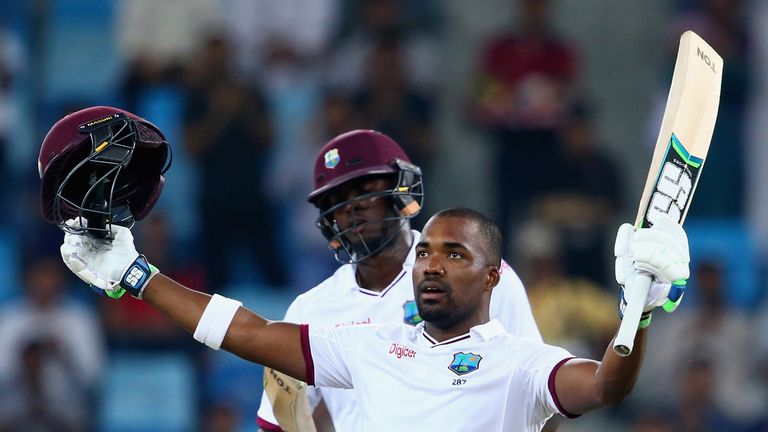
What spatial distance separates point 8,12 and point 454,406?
636cm

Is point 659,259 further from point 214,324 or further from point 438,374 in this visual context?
point 214,324

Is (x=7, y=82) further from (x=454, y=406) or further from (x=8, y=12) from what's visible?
(x=454, y=406)

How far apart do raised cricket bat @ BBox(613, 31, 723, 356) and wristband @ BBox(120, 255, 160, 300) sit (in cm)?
138

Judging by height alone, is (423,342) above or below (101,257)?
below

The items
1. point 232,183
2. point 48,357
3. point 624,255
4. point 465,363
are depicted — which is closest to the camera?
point 624,255

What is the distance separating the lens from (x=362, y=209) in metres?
4.80

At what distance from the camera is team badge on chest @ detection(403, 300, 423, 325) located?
4477 mm

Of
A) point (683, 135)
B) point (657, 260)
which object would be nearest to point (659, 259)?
point (657, 260)

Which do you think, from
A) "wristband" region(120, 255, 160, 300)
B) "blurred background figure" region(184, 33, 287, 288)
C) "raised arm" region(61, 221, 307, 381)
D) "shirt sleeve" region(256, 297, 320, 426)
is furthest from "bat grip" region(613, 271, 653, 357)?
"blurred background figure" region(184, 33, 287, 288)

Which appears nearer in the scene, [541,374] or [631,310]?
[631,310]

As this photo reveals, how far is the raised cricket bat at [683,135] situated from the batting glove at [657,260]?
8cm

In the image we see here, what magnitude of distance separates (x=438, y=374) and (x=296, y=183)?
4.98m

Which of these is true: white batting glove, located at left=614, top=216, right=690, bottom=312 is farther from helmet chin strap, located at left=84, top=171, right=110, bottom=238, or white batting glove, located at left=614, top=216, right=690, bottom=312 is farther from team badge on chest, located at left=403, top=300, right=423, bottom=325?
helmet chin strap, located at left=84, top=171, right=110, bottom=238

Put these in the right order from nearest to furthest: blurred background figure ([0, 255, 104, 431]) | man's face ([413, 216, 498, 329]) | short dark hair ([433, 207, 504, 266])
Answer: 1. man's face ([413, 216, 498, 329])
2. short dark hair ([433, 207, 504, 266])
3. blurred background figure ([0, 255, 104, 431])
